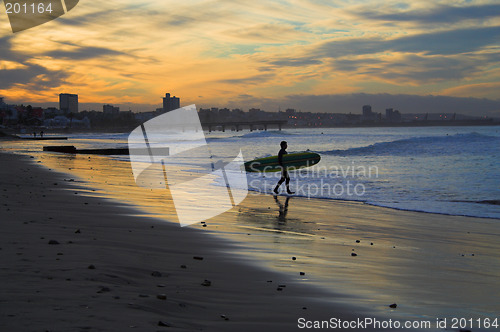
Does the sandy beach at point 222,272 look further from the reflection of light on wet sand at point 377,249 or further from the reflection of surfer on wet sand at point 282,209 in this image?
the reflection of surfer on wet sand at point 282,209

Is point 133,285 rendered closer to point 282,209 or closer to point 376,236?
point 376,236

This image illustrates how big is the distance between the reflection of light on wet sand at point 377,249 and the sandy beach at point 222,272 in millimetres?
30

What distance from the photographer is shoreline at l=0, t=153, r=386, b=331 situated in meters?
3.48

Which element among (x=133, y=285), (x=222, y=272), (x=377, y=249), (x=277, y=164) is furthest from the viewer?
(x=277, y=164)

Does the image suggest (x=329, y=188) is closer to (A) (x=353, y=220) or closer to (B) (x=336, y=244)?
→ (A) (x=353, y=220)

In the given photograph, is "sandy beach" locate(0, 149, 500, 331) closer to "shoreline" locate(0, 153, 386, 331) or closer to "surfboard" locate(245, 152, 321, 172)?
"shoreline" locate(0, 153, 386, 331)

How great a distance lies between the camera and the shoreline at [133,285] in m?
3.48

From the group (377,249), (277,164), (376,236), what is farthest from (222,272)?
(277,164)

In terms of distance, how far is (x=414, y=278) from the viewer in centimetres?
582

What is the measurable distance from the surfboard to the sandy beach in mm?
14973

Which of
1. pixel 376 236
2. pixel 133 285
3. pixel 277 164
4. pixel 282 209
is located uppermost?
pixel 133 285

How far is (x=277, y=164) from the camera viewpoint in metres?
25.4

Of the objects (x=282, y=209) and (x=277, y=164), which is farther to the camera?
(x=277, y=164)

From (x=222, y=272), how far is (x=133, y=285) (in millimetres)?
1362
